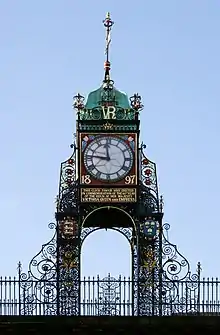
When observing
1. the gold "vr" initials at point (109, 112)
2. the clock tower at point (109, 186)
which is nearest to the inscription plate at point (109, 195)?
the clock tower at point (109, 186)

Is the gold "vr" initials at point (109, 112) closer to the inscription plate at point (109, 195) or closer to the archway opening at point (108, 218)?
the inscription plate at point (109, 195)

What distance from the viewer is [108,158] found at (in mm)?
47594

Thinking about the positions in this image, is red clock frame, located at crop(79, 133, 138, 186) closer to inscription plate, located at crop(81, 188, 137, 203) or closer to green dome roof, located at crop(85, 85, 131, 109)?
inscription plate, located at crop(81, 188, 137, 203)

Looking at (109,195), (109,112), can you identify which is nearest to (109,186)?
(109,195)

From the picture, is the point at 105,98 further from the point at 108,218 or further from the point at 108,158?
the point at 108,218

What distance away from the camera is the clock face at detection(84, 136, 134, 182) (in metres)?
47.7

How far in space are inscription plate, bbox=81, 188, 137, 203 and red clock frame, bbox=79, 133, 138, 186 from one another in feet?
0.57

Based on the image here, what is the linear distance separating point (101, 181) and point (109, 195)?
0.47 meters

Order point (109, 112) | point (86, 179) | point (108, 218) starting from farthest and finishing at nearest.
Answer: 1. point (108, 218)
2. point (109, 112)
3. point (86, 179)

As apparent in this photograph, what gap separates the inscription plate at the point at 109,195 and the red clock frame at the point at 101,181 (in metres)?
0.17

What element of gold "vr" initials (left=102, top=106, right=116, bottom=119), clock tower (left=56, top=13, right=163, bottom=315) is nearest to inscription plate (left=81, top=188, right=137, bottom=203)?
clock tower (left=56, top=13, right=163, bottom=315)

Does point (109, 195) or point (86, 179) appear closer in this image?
point (109, 195)

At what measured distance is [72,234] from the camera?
47.5 m
